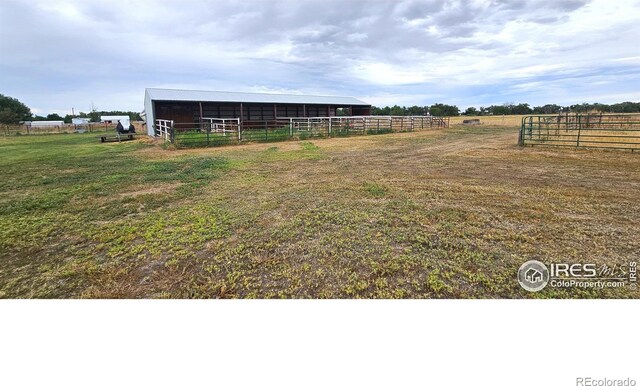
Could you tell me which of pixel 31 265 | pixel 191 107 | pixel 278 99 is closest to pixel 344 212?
pixel 31 265

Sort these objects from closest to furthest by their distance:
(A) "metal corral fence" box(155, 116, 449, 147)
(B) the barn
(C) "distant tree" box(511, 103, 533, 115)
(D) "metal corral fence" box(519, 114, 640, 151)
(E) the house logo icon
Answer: (E) the house logo icon < (D) "metal corral fence" box(519, 114, 640, 151) < (A) "metal corral fence" box(155, 116, 449, 147) < (B) the barn < (C) "distant tree" box(511, 103, 533, 115)

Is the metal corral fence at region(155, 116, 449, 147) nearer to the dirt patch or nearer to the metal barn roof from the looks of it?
the metal barn roof

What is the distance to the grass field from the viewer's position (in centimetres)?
278

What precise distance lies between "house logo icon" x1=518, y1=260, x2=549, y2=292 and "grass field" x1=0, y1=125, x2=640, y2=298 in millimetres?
83

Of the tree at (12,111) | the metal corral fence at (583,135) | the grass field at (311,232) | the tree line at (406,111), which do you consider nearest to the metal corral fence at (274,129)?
the grass field at (311,232)

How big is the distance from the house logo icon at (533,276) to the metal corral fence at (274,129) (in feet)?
42.8

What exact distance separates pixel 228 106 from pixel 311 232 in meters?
25.0

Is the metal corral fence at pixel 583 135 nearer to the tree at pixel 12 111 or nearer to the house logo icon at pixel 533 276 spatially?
the house logo icon at pixel 533 276

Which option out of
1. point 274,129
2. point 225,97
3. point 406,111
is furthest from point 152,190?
point 406,111

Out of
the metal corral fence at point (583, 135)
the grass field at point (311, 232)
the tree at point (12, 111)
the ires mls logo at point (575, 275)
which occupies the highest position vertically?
the tree at point (12, 111)

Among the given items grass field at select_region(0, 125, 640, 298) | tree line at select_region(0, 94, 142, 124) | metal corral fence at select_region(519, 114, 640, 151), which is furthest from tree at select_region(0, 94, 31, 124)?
metal corral fence at select_region(519, 114, 640, 151)

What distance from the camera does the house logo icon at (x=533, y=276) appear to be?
2697 millimetres

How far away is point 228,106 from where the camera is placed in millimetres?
26688
